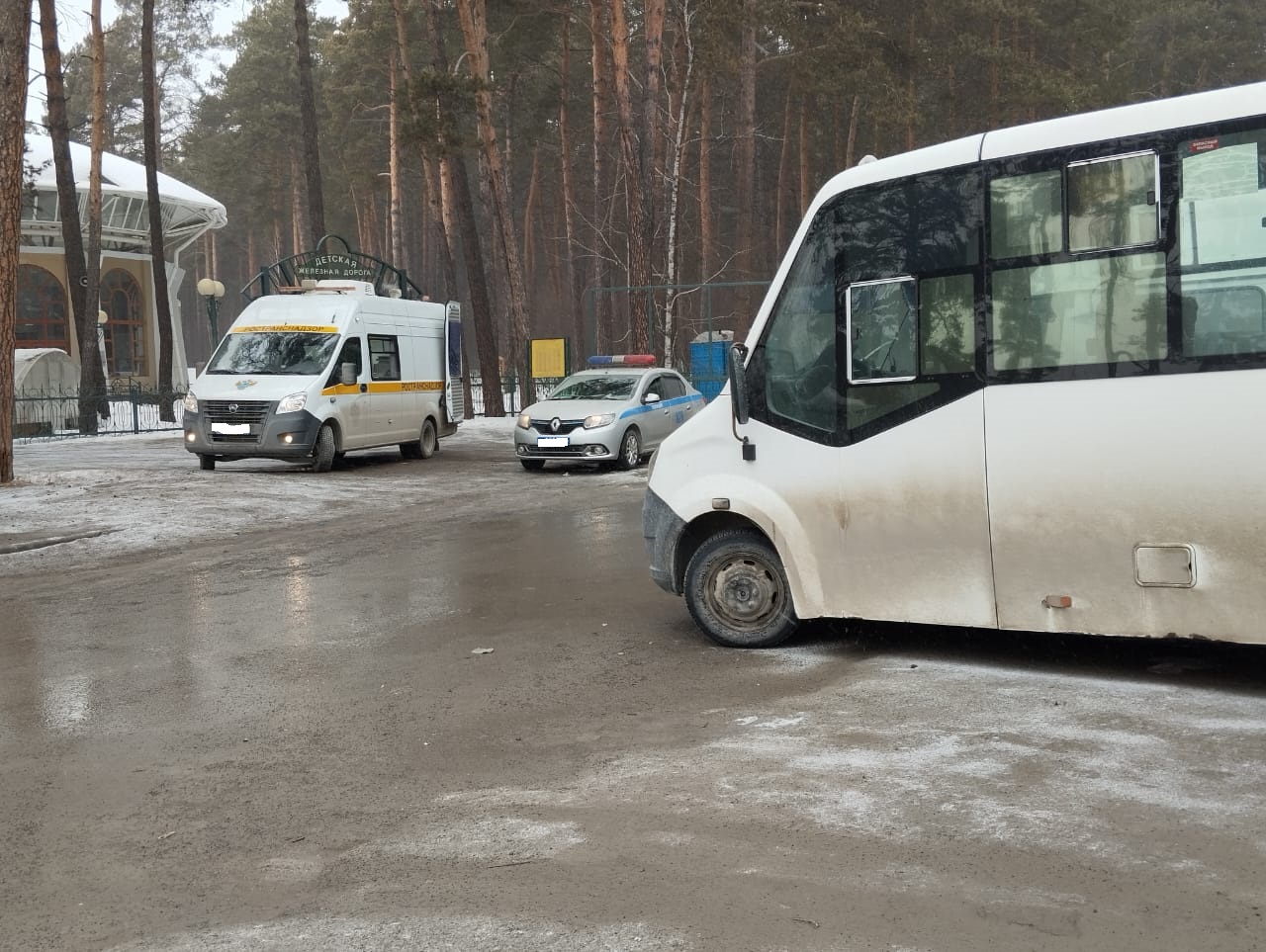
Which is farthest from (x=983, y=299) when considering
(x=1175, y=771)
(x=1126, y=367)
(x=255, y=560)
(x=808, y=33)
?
(x=808, y=33)

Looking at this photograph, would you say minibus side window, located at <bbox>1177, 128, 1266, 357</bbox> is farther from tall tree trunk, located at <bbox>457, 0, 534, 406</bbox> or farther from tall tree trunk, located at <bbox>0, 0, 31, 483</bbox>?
tall tree trunk, located at <bbox>457, 0, 534, 406</bbox>

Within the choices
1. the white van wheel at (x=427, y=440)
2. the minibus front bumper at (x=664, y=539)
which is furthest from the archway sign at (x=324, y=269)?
the minibus front bumper at (x=664, y=539)

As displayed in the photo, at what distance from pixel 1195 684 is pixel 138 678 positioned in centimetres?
548

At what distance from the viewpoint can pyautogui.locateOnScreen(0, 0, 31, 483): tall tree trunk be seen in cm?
1631

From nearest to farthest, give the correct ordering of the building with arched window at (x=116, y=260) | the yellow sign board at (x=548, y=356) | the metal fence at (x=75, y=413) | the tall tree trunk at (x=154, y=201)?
the yellow sign board at (x=548, y=356) → the metal fence at (x=75, y=413) → the tall tree trunk at (x=154, y=201) → the building with arched window at (x=116, y=260)

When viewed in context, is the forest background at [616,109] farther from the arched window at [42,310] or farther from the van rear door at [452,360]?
the arched window at [42,310]

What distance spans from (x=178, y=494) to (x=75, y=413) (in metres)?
18.9

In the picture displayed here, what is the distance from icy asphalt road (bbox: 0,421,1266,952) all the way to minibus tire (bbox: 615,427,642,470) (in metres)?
10.2

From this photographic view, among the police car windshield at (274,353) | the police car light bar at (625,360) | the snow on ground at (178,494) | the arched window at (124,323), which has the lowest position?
the snow on ground at (178,494)

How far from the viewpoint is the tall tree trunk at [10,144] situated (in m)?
16.3

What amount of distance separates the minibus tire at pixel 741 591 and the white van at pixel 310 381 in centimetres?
1283

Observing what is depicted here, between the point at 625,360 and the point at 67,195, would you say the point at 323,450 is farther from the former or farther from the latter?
the point at 67,195

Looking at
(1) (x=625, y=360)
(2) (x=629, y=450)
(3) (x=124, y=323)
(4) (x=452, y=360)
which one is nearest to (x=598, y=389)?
(2) (x=629, y=450)

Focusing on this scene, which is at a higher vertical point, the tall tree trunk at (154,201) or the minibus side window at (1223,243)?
the tall tree trunk at (154,201)
